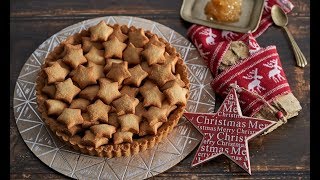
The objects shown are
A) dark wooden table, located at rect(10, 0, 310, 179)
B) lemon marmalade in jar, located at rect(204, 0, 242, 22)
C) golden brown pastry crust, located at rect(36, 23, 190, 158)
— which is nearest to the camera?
golden brown pastry crust, located at rect(36, 23, 190, 158)

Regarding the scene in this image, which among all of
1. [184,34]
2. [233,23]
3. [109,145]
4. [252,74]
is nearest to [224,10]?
[233,23]

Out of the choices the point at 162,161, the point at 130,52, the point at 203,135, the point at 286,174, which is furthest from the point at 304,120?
the point at 130,52

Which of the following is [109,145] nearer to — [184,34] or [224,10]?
[184,34]

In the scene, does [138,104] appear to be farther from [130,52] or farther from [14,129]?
[14,129]

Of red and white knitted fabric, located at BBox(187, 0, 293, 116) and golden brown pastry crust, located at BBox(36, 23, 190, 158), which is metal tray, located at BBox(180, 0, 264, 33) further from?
golden brown pastry crust, located at BBox(36, 23, 190, 158)

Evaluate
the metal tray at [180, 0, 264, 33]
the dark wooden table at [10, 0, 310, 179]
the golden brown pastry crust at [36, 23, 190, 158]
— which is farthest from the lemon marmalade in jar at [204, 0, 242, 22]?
the golden brown pastry crust at [36, 23, 190, 158]

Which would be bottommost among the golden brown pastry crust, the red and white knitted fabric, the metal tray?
the golden brown pastry crust
